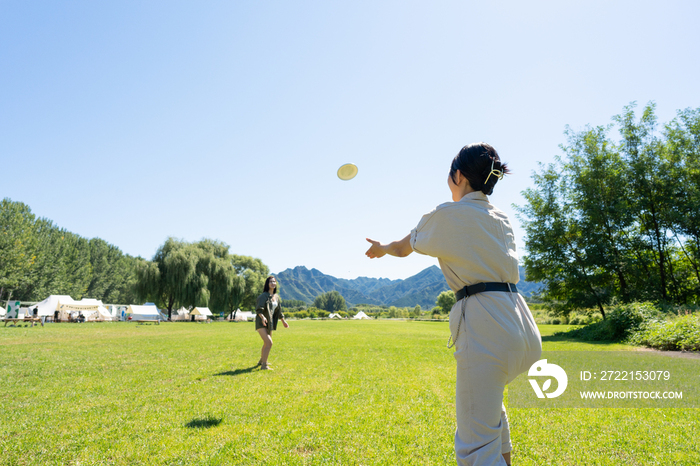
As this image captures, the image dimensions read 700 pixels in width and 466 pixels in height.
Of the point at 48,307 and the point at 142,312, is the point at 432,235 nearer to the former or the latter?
the point at 48,307

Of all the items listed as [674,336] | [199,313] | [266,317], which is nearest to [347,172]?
[266,317]

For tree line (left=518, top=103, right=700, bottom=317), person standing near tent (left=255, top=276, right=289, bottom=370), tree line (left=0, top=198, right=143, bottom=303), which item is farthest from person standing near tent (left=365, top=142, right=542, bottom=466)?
tree line (left=0, top=198, right=143, bottom=303)

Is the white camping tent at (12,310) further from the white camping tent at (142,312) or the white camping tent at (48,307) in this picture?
the white camping tent at (142,312)

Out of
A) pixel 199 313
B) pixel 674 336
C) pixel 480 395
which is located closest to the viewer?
pixel 480 395

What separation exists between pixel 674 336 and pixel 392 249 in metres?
15.2

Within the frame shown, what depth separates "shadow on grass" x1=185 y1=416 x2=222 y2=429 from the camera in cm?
416

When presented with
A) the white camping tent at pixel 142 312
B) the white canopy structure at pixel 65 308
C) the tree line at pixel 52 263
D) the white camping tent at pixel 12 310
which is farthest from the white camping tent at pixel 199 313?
the white camping tent at pixel 12 310

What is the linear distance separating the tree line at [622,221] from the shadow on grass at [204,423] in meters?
25.7

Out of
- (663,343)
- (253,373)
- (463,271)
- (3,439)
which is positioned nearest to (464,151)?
(463,271)

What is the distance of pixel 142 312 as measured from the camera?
51844 millimetres

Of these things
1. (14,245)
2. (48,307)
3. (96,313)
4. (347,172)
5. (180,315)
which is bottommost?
(180,315)

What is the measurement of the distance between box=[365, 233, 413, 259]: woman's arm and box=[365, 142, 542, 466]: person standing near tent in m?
0.13

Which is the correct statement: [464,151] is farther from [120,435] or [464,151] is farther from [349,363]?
[349,363]

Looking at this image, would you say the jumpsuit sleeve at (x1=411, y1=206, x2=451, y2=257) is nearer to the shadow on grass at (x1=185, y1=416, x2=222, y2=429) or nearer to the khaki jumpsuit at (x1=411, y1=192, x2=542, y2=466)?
the khaki jumpsuit at (x1=411, y1=192, x2=542, y2=466)
